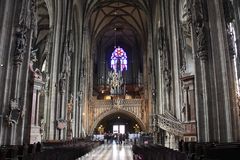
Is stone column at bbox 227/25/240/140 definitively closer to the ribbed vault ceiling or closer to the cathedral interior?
the cathedral interior

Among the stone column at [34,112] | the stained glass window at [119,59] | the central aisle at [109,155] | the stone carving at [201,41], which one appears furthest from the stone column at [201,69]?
the stained glass window at [119,59]

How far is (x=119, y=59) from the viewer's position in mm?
43938

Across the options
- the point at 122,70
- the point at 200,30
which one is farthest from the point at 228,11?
the point at 122,70

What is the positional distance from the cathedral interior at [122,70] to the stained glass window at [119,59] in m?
0.17

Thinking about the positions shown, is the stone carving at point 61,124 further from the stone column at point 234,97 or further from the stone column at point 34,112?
the stone column at point 234,97

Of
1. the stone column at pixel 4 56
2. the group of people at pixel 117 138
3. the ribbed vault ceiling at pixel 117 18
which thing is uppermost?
the ribbed vault ceiling at pixel 117 18

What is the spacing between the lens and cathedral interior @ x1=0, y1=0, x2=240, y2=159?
1023cm

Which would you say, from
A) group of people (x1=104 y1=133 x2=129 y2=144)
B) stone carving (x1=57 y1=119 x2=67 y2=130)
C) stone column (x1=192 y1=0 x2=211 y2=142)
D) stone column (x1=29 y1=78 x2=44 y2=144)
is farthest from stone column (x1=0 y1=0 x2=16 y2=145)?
group of people (x1=104 y1=133 x2=129 y2=144)

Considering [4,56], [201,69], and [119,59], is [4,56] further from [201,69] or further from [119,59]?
[119,59]

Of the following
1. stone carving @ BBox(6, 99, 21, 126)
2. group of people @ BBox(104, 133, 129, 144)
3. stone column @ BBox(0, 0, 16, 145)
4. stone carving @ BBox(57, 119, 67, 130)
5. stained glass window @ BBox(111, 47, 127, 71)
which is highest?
stained glass window @ BBox(111, 47, 127, 71)

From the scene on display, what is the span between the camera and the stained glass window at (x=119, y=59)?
4346 cm

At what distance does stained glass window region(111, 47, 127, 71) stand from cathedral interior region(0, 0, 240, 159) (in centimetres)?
17

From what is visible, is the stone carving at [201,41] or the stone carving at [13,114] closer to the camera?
the stone carving at [201,41]

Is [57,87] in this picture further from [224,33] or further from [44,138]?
[224,33]
